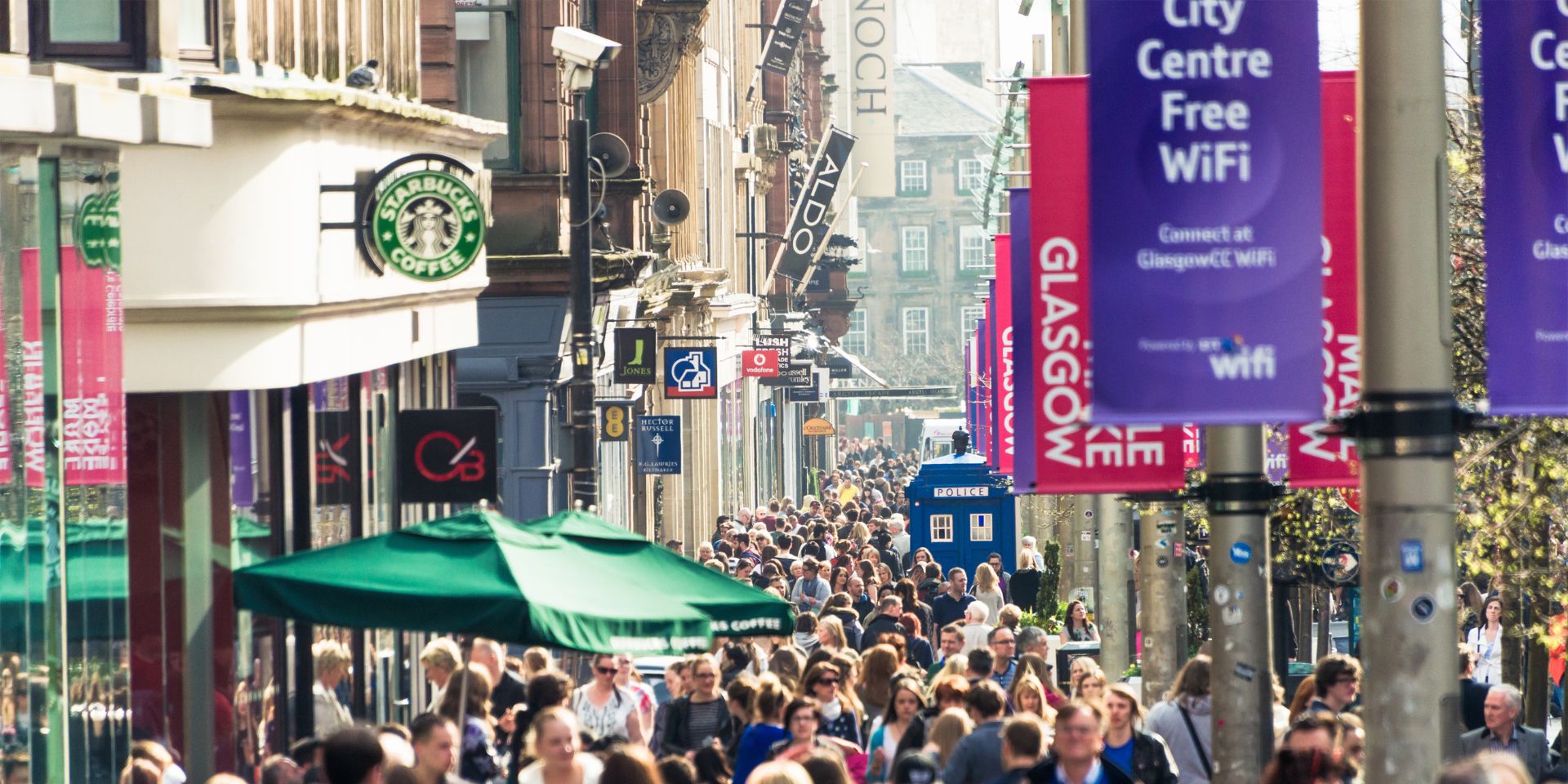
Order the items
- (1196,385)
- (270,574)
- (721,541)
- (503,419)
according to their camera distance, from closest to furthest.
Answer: (1196,385), (270,574), (503,419), (721,541)

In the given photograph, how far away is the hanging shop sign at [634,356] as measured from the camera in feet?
92.4

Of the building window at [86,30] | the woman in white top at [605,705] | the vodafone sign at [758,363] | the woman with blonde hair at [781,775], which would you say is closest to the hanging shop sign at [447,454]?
the woman in white top at [605,705]

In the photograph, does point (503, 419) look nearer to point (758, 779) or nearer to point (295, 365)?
point (295, 365)

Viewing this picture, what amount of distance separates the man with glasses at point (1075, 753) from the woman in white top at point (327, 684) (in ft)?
19.5

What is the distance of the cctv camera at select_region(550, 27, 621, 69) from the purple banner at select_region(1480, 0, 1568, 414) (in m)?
12.2

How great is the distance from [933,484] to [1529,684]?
1894cm

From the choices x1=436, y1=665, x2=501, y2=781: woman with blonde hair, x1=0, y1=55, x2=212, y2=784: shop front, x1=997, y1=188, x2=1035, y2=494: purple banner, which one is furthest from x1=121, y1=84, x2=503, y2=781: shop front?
x1=997, y1=188, x2=1035, y2=494: purple banner

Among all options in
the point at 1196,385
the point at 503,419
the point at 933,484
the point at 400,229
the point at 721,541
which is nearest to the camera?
the point at 1196,385

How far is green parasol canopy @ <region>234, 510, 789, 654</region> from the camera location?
1001cm

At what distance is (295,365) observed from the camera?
13.8 m

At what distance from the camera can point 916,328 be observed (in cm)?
14162

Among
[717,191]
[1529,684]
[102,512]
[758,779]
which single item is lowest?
[1529,684]

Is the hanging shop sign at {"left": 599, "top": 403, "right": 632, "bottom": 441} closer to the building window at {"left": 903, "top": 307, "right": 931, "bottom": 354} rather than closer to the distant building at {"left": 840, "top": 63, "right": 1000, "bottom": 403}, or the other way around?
the distant building at {"left": 840, "top": 63, "right": 1000, "bottom": 403}

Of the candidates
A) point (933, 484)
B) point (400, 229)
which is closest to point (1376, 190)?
point (400, 229)
